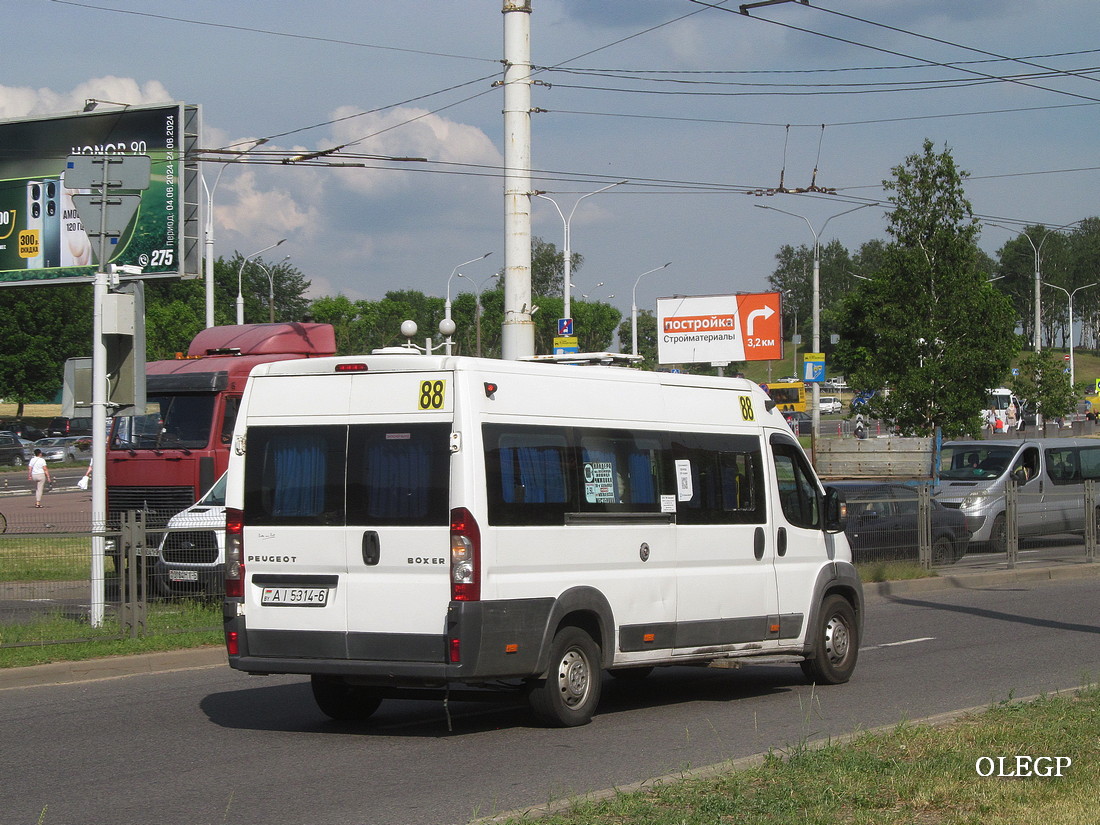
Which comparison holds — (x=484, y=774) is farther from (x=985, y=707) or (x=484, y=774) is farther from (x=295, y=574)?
(x=985, y=707)

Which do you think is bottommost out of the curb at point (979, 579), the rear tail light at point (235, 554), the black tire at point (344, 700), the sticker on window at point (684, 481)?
the curb at point (979, 579)

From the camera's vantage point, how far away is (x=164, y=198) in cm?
2589

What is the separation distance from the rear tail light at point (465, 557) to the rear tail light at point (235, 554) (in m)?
1.63

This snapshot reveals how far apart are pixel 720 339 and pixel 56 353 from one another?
5441 cm

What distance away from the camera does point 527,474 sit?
838cm

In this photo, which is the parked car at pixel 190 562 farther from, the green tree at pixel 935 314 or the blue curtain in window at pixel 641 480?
the green tree at pixel 935 314

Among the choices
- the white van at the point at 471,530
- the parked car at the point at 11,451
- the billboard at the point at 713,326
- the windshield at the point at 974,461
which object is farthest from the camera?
the parked car at the point at 11,451

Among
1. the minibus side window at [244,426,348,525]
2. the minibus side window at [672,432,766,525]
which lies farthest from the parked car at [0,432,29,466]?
the minibus side window at [672,432,766,525]

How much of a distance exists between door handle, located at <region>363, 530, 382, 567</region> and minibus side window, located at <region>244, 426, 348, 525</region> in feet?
0.77

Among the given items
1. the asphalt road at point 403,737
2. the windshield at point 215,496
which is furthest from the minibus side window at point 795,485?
the windshield at point 215,496

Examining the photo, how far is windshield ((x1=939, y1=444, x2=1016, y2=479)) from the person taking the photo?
2498 centimetres

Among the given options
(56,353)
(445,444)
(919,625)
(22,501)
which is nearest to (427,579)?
(445,444)

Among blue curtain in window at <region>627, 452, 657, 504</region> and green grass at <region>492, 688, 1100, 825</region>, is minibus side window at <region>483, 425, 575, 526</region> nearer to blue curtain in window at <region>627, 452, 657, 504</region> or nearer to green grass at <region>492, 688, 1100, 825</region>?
blue curtain in window at <region>627, 452, 657, 504</region>

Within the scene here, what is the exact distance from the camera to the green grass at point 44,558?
11945 mm
